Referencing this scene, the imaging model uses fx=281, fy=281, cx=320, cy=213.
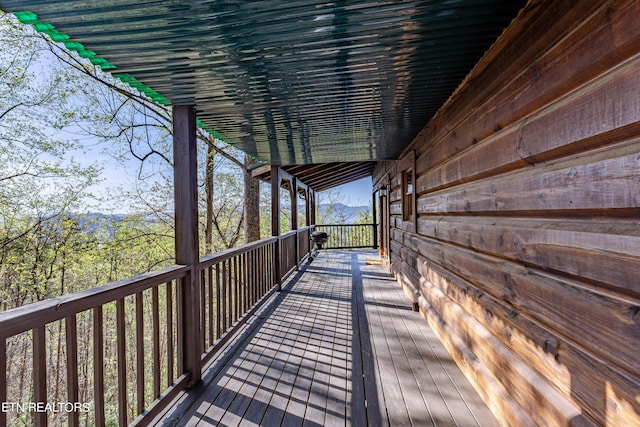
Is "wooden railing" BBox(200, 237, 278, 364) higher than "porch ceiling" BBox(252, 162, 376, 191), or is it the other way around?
"porch ceiling" BBox(252, 162, 376, 191)

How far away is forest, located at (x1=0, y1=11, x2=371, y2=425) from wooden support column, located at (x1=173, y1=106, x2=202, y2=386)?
157 inches

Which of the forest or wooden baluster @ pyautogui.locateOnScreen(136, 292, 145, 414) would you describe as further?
the forest

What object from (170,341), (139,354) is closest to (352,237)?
(170,341)

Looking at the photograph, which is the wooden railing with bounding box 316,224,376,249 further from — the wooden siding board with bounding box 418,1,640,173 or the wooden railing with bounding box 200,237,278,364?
the wooden siding board with bounding box 418,1,640,173

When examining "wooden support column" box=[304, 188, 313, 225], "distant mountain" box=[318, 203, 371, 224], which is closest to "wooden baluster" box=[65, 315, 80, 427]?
"wooden support column" box=[304, 188, 313, 225]

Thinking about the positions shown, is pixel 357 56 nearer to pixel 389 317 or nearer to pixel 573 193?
pixel 573 193

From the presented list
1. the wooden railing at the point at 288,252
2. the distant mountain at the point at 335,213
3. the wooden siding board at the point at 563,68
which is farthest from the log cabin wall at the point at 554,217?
the distant mountain at the point at 335,213

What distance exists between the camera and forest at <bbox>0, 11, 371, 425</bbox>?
21.6 feet

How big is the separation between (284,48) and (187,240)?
1.57 metres

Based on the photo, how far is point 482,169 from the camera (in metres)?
1.92

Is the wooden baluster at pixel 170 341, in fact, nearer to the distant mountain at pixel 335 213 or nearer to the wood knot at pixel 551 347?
the wood knot at pixel 551 347

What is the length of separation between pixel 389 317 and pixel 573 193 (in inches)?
107

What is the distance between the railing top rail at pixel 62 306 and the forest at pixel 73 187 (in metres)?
4.69

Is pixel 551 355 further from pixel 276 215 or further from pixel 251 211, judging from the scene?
pixel 251 211
